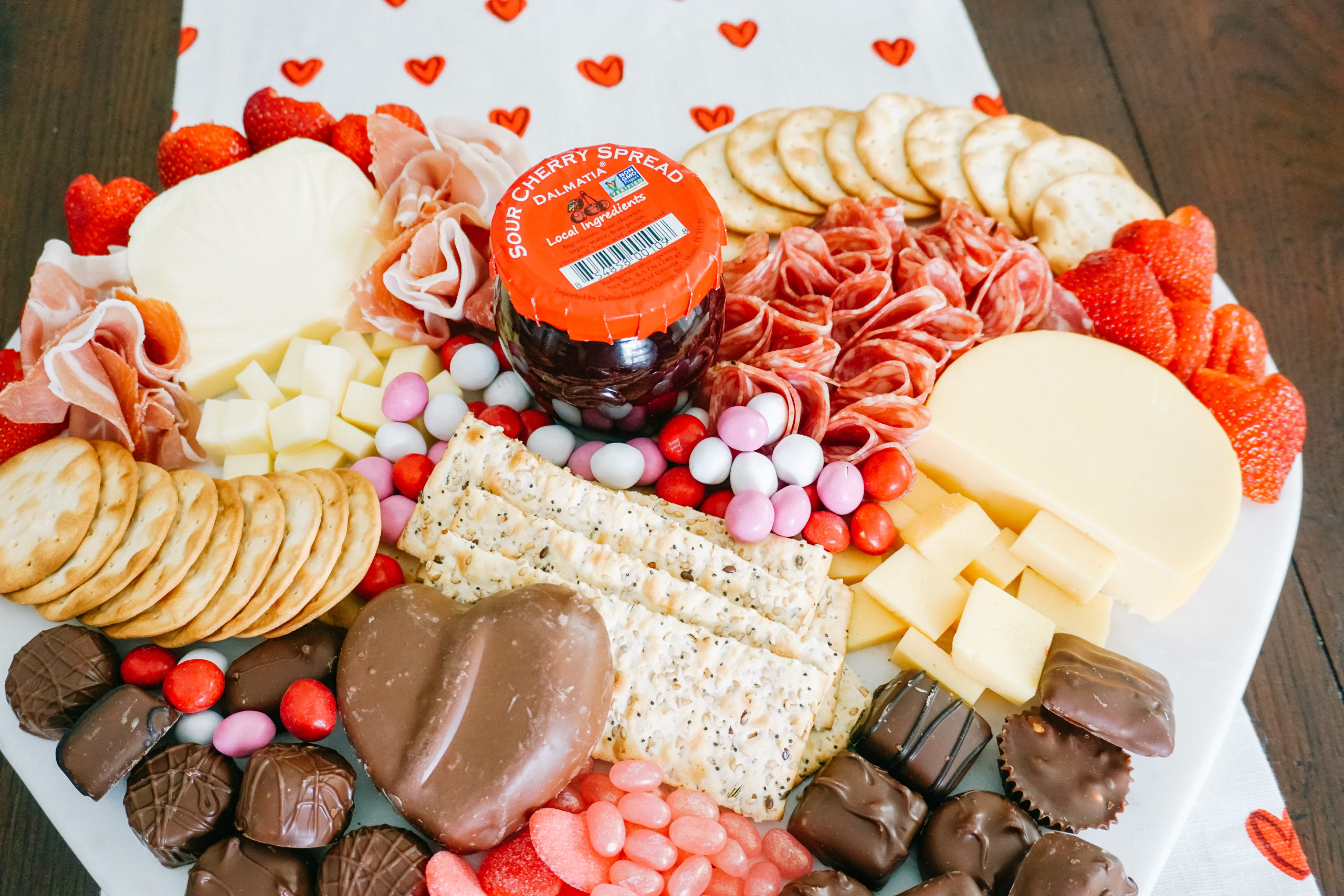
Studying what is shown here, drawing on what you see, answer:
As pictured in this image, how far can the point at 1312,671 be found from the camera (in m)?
1.99

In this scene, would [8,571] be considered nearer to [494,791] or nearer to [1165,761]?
[494,791]

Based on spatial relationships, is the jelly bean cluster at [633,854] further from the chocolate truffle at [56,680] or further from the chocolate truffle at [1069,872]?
the chocolate truffle at [56,680]

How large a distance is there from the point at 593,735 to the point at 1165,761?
91 cm

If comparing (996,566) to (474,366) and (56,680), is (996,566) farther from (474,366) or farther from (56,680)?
(56,680)

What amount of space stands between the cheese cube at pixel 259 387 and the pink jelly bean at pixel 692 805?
102 centimetres

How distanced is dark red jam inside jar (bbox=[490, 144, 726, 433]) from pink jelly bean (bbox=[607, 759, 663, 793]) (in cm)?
58

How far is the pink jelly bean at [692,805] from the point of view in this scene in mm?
1287

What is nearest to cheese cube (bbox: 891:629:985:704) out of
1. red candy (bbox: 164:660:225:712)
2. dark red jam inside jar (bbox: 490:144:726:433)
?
dark red jam inside jar (bbox: 490:144:726:433)

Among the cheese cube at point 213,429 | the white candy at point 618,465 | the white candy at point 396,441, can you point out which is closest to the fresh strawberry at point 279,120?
the cheese cube at point 213,429

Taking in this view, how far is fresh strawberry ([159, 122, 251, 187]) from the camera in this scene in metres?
1.87

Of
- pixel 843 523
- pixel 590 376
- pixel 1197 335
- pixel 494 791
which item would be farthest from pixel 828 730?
pixel 1197 335

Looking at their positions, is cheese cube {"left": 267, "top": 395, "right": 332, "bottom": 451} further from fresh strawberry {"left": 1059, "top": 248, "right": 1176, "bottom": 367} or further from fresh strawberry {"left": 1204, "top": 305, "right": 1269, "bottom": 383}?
fresh strawberry {"left": 1204, "top": 305, "right": 1269, "bottom": 383}

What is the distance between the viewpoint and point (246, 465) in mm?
1632

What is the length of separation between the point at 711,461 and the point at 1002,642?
0.55 meters
